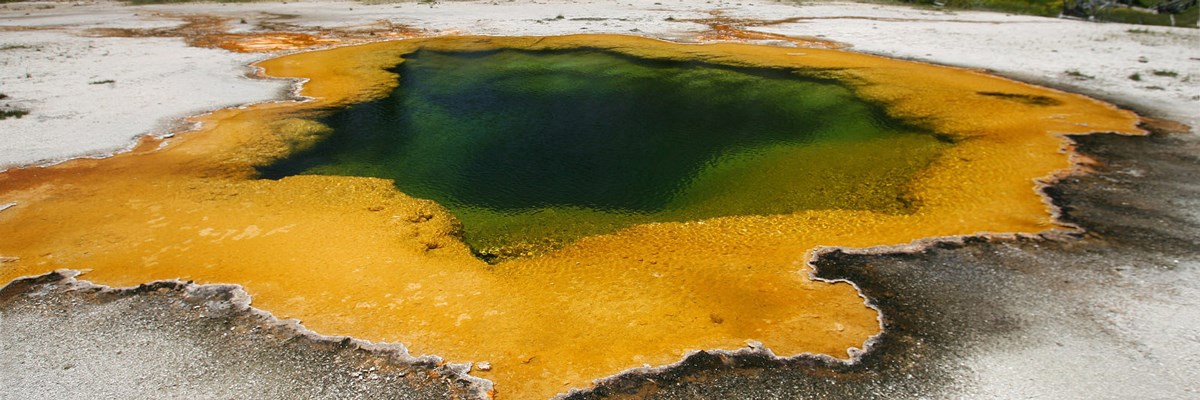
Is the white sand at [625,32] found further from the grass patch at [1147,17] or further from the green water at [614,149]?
the green water at [614,149]

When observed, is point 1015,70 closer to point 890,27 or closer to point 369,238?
point 890,27

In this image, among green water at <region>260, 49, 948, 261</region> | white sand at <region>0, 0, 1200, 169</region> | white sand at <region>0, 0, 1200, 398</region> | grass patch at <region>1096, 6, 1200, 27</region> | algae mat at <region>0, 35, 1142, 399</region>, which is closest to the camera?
white sand at <region>0, 0, 1200, 398</region>

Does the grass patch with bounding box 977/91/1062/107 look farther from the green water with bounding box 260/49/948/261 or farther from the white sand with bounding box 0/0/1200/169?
the green water with bounding box 260/49/948/261

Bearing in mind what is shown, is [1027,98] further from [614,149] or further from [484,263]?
[484,263]

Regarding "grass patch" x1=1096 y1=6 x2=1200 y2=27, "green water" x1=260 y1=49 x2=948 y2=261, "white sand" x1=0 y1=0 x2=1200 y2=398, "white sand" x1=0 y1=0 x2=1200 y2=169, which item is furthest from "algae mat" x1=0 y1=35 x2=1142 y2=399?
"grass patch" x1=1096 y1=6 x2=1200 y2=27

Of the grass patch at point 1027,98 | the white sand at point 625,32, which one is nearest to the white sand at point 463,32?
the white sand at point 625,32

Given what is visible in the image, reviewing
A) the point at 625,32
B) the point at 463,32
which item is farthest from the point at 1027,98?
the point at 463,32
